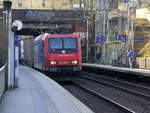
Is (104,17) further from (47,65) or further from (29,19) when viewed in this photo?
(47,65)

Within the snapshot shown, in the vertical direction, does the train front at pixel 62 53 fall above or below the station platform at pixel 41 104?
above

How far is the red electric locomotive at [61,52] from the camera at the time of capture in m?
28.8

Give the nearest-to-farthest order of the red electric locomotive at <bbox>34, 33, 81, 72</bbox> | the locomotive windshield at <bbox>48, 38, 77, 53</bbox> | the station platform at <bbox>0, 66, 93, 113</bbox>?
the station platform at <bbox>0, 66, 93, 113</bbox> → the red electric locomotive at <bbox>34, 33, 81, 72</bbox> → the locomotive windshield at <bbox>48, 38, 77, 53</bbox>

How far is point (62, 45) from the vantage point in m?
29.4

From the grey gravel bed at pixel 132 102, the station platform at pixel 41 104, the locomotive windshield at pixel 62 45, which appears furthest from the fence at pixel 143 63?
the station platform at pixel 41 104

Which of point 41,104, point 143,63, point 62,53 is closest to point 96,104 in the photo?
point 41,104

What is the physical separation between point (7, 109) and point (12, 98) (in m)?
2.90

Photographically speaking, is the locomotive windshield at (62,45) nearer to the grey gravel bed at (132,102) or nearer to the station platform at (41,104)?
the grey gravel bed at (132,102)

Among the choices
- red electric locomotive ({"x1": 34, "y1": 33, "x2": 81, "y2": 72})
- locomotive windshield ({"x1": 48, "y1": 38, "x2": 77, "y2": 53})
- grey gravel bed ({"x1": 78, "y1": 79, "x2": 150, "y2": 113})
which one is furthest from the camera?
locomotive windshield ({"x1": 48, "y1": 38, "x2": 77, "y2": 53})

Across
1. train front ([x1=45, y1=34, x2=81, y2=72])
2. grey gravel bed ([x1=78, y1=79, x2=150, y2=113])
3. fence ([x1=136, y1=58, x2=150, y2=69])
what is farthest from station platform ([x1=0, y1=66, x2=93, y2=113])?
fence ([x1=136, y1=58, x2=150, y2=69])

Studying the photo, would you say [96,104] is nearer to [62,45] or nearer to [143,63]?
[62,45]

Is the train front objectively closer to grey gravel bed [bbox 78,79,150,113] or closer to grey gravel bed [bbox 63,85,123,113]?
grey gravel bed [bbox 63,85,123,113]

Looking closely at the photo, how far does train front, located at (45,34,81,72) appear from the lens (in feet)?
94.6

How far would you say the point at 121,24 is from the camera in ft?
218
